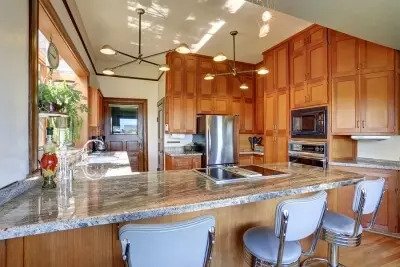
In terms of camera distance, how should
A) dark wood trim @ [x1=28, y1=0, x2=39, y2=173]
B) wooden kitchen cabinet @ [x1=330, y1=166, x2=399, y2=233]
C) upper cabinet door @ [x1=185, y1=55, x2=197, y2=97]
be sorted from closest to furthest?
dark wood trim @ [x1=28, y1=0, x2=39, y2=173] → wooden kitchen cabinet @ [x1=330, y1=166, x2=399, y2=233] → upper cabinet door @ [x1=185, y1=55, x2=197, y2=97]

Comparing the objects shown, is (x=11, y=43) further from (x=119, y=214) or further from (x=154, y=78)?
(x=154, y=78)

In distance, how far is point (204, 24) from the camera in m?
3.38

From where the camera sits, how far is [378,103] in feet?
9.46

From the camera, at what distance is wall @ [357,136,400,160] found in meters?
3.08

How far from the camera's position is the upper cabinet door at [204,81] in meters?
4.81

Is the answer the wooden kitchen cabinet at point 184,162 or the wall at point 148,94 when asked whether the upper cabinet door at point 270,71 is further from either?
the wall at point 148,94

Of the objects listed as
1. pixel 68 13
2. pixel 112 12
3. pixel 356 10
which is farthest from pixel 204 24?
pixel 356 10

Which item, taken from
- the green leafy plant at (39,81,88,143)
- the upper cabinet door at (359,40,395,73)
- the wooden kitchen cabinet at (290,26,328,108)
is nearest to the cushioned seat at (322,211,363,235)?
the wooden kitchen cabinet at (290,26,328,108)

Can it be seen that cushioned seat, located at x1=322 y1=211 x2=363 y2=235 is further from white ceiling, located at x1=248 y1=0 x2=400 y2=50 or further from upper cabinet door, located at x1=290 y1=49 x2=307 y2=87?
upper cabinet door, located at x1=290 y1=49 x2=307 y2=87

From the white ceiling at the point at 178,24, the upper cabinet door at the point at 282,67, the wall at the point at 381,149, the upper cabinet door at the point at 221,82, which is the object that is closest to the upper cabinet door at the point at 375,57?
the white ceiling at the point at 178,24

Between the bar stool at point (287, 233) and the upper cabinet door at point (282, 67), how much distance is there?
3094 millimetres

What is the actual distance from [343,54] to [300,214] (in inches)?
113

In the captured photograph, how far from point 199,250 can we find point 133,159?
5.19 m

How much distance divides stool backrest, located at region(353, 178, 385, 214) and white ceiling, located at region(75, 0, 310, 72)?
233 centimetres
